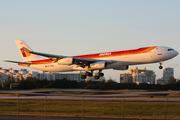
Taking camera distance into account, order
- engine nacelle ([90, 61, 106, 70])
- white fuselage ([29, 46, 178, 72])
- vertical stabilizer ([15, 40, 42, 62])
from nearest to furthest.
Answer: white fuselage ([29, 46, 178, 72]) < engine nacelle ([90, 61, 106, 70]) < vertical stabilizer ([15, 40, 42, 62])

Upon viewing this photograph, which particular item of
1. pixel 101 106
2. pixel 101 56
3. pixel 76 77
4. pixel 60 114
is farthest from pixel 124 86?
pixel 76 77

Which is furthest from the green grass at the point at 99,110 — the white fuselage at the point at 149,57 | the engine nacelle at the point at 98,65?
the engine nacelle at the point at 98,65

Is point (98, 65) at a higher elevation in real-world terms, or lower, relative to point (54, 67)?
higher

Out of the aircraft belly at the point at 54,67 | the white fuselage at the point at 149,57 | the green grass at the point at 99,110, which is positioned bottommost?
the green grass at the point at 99,110

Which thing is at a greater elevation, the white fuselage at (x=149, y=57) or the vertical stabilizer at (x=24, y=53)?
the vertical stabilizer at (x=24, y=53)

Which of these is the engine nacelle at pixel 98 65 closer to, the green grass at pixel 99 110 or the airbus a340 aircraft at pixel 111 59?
the airbus a340 aircraft at pixel 111 59

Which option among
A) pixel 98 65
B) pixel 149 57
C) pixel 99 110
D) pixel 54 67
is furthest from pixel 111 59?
pixel 99 110

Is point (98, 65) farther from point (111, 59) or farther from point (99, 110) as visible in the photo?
point (99, 110)

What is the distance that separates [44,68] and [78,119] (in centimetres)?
3696

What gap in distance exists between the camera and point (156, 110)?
26516 millimetres

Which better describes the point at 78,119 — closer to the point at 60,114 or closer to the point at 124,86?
the point at 60,114

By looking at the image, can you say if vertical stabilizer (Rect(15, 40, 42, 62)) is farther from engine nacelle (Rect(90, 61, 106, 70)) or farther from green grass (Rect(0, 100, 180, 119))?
green grass (Rect(0, 100, 180, 119))

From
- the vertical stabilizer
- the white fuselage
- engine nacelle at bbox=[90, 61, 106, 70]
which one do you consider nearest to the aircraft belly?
the vertical stabilizer

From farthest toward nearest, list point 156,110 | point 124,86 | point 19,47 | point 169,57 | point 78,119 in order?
point 124,86
point 19,47
point 169,57
point 156,110
point 78,119
